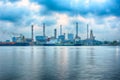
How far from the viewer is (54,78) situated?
18172 millimetres

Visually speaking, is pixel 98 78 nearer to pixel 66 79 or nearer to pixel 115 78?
pixel 115 78

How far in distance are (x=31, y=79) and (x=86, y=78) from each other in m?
4.03

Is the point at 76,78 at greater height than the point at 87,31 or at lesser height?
lesser

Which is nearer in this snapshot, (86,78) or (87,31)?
(86,78)

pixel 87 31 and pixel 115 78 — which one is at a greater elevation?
pixel 87 31

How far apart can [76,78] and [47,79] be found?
220 centimetres

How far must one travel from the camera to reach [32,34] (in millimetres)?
195250

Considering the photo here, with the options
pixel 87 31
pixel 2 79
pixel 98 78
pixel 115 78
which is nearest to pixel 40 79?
pixel 2 79

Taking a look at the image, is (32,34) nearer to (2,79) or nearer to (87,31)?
(87,31)

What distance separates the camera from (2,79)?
1773 cm

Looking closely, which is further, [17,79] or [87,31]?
[87,31]

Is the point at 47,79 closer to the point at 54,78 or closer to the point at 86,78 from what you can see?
the point at 54,78

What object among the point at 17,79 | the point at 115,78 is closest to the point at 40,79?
Answer: the point at 17,79

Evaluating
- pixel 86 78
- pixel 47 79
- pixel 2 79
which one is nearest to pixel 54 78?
pixel 47 79
